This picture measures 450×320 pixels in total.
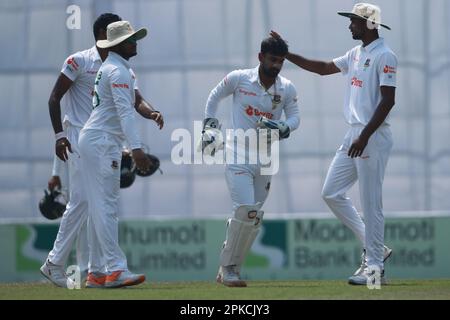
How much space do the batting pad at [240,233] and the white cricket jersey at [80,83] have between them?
116 centimetres

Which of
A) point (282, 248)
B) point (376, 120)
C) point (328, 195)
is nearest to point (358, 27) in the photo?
point (376, 120)

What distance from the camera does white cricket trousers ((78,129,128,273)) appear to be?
966cm

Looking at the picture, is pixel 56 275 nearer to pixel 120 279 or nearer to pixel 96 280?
pixel 96 280

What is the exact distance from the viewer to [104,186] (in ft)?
31.8

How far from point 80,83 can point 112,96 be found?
2.54ft

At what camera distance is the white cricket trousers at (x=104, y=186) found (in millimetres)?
9656

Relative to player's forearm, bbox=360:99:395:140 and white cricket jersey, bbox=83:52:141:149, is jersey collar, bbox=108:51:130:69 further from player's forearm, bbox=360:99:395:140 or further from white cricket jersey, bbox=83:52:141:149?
player's forearm, bbox=360:99:395:140

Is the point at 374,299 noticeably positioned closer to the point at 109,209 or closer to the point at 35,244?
the point at 109,209

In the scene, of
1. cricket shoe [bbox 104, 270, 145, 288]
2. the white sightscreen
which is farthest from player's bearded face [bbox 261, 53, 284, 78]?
the white sightscreen

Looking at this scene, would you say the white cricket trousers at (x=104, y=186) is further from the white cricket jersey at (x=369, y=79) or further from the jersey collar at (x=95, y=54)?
the white cricket jersey at (x=369, y=79)

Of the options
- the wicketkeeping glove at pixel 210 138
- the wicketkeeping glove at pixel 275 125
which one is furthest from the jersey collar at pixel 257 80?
the wicketkeeping glove at pixel 210 138

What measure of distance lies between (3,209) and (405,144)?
3780 mm
